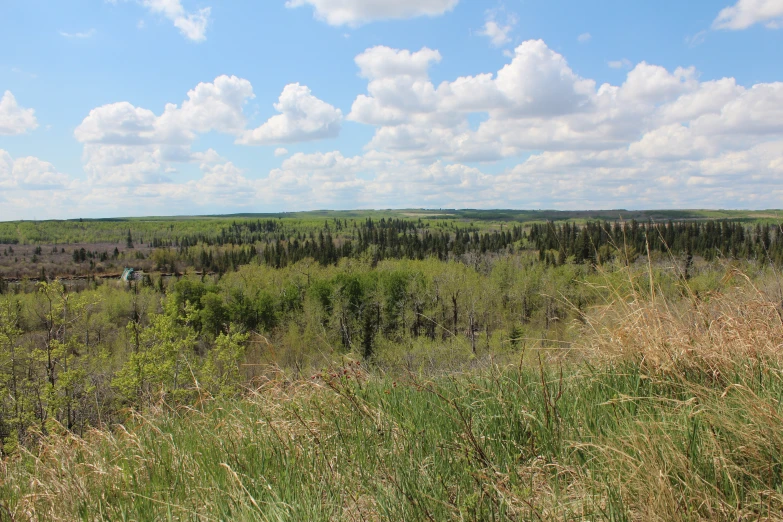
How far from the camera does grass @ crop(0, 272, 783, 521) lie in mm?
2133

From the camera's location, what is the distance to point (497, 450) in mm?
2814

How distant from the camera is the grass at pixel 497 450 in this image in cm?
213

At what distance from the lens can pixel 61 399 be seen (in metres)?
21.7

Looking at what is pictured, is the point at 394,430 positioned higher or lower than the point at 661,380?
lower

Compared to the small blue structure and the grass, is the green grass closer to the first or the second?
the grass

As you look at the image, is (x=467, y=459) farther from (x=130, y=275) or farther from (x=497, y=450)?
(x=130, y=275)

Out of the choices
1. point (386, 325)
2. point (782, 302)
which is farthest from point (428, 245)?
point (782, 302)

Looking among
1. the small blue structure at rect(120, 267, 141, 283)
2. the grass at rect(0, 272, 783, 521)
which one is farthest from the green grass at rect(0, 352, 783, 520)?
the small blue structure at rect(120, 267, 141, 283)

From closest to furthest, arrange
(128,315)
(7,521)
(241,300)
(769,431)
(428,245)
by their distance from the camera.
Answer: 1. (769,431)
2. (7,521)
3. (241,300)
4. (128,315)
5. (428,245)

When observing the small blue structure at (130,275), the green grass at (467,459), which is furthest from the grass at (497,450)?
the small blue structure at (130,275)

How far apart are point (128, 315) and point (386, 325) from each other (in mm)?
41972

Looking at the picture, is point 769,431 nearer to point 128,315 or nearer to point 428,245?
point 128,315

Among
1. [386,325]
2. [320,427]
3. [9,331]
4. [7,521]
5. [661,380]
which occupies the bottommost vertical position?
[386,325]

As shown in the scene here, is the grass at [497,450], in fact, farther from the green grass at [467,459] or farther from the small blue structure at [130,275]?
the small blue structure at [130,275]
